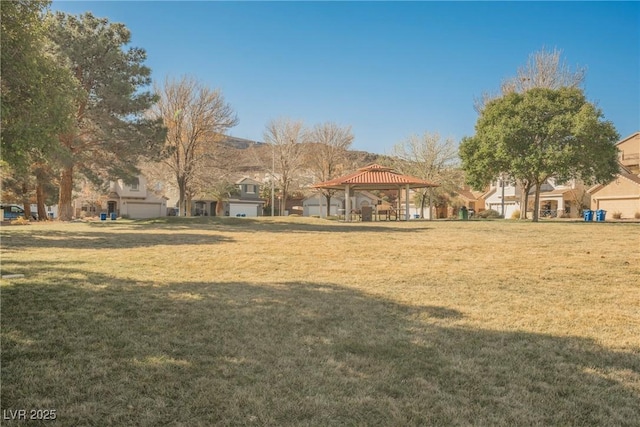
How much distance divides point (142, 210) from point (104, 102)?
84.3 ft

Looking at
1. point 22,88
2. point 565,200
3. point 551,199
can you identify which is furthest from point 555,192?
point 22,88

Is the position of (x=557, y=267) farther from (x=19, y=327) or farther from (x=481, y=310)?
(x=19, y=327)

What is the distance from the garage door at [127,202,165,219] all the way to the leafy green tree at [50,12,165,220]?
66.2 ft

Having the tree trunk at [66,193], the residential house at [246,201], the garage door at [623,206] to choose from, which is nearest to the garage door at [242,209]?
the residential house at [246,201]

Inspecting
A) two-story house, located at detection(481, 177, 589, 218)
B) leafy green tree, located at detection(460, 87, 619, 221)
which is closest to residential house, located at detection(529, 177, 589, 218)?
two-story house, located at detection(481, 177, 589, 218)

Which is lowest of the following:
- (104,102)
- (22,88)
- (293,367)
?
(293,367)

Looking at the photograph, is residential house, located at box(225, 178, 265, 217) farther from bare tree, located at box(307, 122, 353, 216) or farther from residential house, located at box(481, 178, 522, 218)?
residential house, located at box(481, 178, 522, 218)

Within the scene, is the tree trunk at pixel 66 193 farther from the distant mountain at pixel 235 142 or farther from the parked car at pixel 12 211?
the parked car at pixel 12 211

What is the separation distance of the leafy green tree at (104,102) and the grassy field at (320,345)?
18.5m

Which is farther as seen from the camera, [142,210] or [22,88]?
[142,210]

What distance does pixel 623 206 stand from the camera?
35156 mm

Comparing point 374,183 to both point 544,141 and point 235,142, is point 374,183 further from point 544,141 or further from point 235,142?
point 235,142

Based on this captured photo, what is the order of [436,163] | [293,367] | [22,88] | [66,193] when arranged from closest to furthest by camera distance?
1. [293,367]
2. [22,88]
3. [66,193]
4. [436,163]

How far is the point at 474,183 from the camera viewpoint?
26.4 metres
